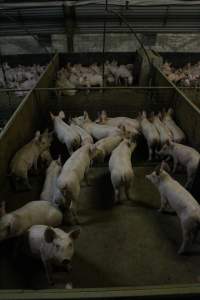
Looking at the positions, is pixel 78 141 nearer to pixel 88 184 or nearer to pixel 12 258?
pixel 88 184

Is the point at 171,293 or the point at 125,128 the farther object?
the point at 125,128

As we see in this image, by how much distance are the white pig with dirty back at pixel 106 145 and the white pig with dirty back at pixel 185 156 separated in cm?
69

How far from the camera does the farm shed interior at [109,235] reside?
2.55 m

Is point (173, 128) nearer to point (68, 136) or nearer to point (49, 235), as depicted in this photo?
point (68, 136)

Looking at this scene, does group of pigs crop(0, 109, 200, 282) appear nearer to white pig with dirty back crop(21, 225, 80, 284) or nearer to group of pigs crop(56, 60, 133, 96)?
white pig with dirty back crop(21, 225, 80, 284)

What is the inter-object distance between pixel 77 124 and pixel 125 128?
0.91 metres

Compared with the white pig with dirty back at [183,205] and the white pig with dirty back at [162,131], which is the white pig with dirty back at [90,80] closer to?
the white pig with dirty back at [162,131]

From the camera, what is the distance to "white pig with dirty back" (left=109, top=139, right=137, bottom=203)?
11.0 feet

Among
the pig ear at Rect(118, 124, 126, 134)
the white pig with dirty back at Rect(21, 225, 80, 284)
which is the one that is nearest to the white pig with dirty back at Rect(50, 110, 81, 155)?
the pig ear at Rect(118, 124, 126, 134)

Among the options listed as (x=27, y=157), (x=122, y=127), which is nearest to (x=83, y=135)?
(x=122, y=127)

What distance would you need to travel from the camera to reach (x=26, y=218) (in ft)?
9.28

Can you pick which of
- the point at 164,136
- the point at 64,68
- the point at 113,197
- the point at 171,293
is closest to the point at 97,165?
the point at 113,197

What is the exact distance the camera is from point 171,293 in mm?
1538

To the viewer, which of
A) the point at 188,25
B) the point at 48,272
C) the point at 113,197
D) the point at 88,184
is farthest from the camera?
the point at 188,25
